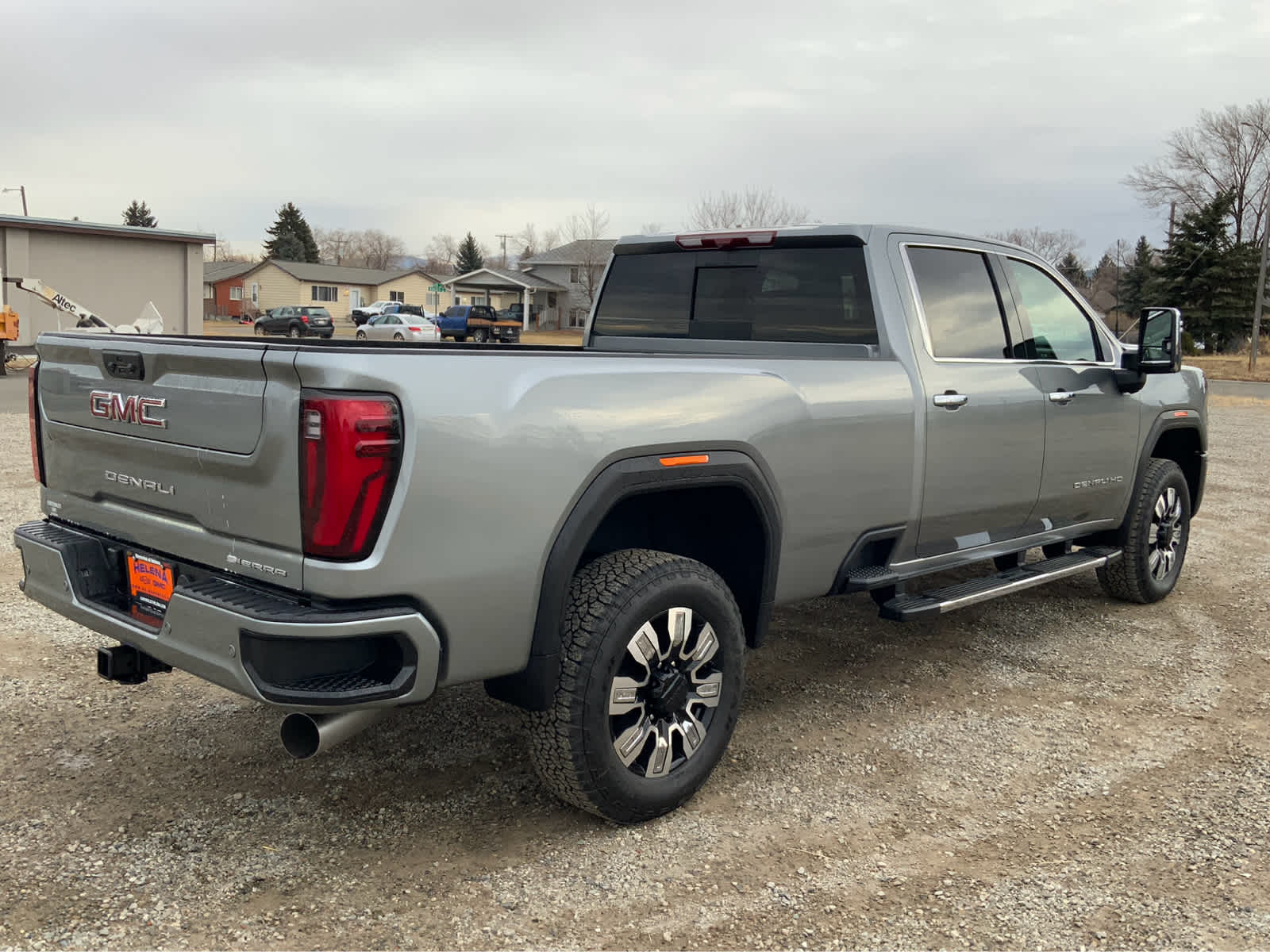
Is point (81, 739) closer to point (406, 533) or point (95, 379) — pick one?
point (95, 379)

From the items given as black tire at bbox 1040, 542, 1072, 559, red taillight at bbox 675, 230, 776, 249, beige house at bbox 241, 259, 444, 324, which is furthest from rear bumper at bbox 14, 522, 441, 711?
beige house at bbox 241, 259, 444, 324

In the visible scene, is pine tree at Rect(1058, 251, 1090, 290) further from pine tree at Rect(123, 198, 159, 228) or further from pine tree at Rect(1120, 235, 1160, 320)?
pine tree at Rect(123, 198, 159, 228)

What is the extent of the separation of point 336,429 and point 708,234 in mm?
2826

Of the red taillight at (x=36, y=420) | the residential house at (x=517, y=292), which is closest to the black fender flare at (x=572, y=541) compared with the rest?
the red taillight at (x=36, y=420)

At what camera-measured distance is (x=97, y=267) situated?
107ft

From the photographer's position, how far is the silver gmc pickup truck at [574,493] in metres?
2.82

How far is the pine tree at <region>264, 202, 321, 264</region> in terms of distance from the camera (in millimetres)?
96875

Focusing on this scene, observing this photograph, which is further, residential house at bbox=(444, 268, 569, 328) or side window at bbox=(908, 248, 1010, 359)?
residential house at bbox=(444, 268, 569, 328)

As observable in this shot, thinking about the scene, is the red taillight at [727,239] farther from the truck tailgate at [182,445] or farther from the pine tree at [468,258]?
the pine tree at [468,258]

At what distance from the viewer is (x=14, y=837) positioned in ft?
11.1

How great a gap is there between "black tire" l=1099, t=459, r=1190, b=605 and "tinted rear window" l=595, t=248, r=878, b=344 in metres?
2.54

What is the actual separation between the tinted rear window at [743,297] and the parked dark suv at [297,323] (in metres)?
38.9

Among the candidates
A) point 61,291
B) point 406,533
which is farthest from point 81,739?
point 61,291

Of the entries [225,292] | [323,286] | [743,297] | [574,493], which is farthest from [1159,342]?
[225,292]
